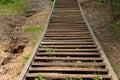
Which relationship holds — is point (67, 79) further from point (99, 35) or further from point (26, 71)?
point (99, 35)

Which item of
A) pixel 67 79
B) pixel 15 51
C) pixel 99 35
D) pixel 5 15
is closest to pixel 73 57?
pixel 67 79

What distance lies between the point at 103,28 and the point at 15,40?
4354 millimetres

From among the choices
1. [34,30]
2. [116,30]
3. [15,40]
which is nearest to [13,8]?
[34,30]

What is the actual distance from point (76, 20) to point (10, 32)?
12.1 feet

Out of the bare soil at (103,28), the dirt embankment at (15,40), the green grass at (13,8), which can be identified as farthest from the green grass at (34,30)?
the green grass at (13,8)

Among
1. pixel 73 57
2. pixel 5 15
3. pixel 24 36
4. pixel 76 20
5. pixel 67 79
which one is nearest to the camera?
pixel 67 79

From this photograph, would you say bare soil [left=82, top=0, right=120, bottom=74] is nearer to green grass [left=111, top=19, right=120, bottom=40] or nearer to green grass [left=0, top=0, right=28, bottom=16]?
green grass [left=111, top=19, right=120, bottom=40]

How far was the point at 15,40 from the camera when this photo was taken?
12266mm

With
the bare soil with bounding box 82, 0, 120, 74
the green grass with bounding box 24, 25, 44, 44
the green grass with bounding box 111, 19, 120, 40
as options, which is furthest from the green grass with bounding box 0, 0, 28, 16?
the green grass with bounding box 111, 19, 120, 40

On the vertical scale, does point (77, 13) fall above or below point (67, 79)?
below

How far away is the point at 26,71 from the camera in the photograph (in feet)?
24.6

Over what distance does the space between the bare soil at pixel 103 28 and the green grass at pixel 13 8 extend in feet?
13.4

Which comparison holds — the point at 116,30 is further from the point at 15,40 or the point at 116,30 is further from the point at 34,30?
the point at 15,40

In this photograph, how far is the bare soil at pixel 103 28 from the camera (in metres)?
10.3
